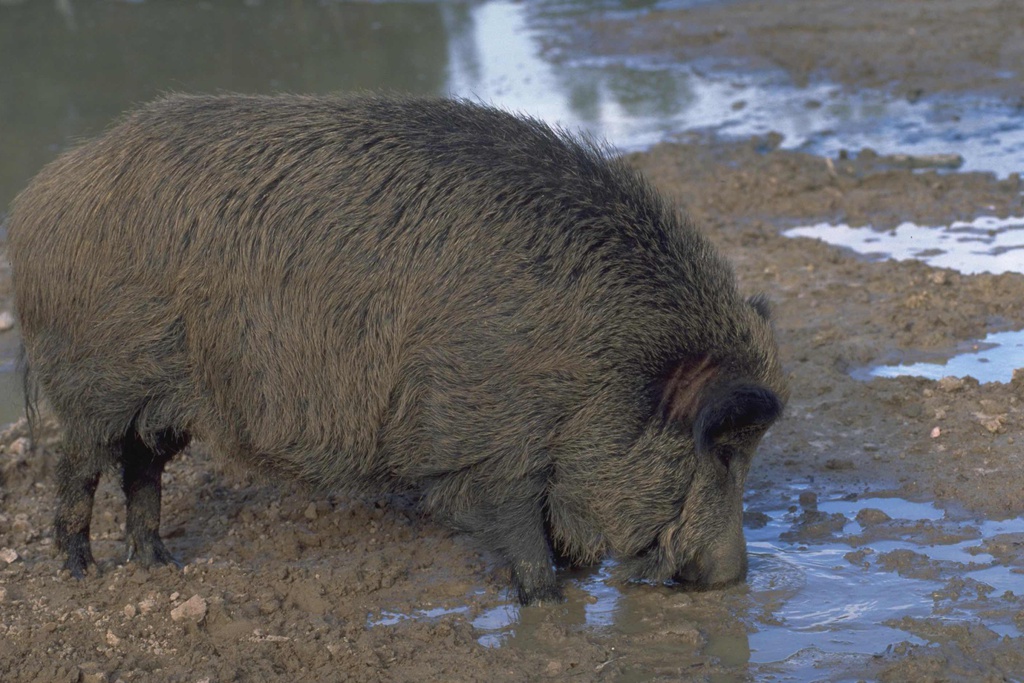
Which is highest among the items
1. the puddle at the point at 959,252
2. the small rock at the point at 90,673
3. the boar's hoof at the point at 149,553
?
the puddle at the point at 959,252

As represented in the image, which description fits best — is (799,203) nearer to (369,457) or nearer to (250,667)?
(369,457)

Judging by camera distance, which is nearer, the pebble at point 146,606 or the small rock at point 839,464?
the pebble at point 146,606

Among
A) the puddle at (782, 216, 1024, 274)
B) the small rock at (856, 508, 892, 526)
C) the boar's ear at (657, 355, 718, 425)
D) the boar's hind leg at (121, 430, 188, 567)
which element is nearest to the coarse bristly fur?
the boar's ear at (657, 355, 718, 425)

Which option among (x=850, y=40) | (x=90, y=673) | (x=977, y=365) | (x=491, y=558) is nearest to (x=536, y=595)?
(x=491, y=558)

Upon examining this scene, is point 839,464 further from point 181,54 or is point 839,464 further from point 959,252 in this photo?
point 181,54

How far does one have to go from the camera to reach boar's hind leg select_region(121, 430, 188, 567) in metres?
5.18

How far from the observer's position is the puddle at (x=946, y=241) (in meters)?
7.72

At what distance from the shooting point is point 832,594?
4758 millimetres

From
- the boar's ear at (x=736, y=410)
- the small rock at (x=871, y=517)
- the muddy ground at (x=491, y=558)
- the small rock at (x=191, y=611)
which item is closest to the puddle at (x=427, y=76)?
the muddy ground at (x=491, y=558)

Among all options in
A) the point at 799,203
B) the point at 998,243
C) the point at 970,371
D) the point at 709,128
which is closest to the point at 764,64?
the point at 709,128

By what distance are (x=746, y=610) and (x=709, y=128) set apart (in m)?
7.68

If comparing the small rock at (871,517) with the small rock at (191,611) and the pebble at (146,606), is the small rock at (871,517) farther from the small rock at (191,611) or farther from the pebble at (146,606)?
the pebble at (146,606)

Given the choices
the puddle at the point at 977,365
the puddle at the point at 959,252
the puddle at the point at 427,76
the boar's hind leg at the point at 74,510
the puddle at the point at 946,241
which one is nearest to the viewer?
the boar's hind leg at the point at 74,510

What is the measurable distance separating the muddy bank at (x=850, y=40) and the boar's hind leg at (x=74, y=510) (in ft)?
30.4
